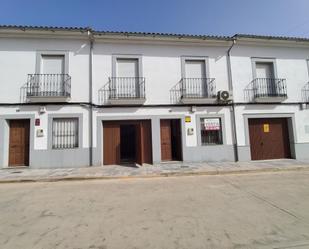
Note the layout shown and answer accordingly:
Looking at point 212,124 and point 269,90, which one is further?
point 269,90

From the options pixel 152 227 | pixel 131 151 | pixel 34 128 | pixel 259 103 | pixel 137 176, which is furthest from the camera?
pixel 131 151

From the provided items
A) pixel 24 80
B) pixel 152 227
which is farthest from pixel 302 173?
pixel 24 80

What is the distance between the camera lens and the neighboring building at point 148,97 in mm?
8742

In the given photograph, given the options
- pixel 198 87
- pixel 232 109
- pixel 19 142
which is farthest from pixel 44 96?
pixel 232 109

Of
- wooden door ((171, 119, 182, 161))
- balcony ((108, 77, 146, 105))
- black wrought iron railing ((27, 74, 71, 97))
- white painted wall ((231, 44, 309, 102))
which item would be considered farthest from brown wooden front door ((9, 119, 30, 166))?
white painted wall ((231, 44, 309, 102))

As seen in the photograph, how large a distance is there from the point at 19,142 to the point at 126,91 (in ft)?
18.9

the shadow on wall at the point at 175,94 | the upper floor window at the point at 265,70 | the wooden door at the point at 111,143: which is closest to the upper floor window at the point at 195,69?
the shadow on wall at the point at 175,94

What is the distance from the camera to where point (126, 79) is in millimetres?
9461

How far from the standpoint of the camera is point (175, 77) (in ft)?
31.9

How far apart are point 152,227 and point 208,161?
22.5 feet

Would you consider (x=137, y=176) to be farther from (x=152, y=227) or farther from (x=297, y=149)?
(x=297, y=149)

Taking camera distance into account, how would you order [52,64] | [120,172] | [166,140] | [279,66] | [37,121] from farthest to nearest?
1. [279,66]
2. [166,140]
3. [52,64]
4. [37,121]
5. [120,172]

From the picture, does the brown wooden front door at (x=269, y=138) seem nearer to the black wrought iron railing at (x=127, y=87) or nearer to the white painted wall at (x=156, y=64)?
the white painted wall at (x=156, y=64)

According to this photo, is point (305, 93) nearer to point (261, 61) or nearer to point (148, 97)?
point (261, 61)
